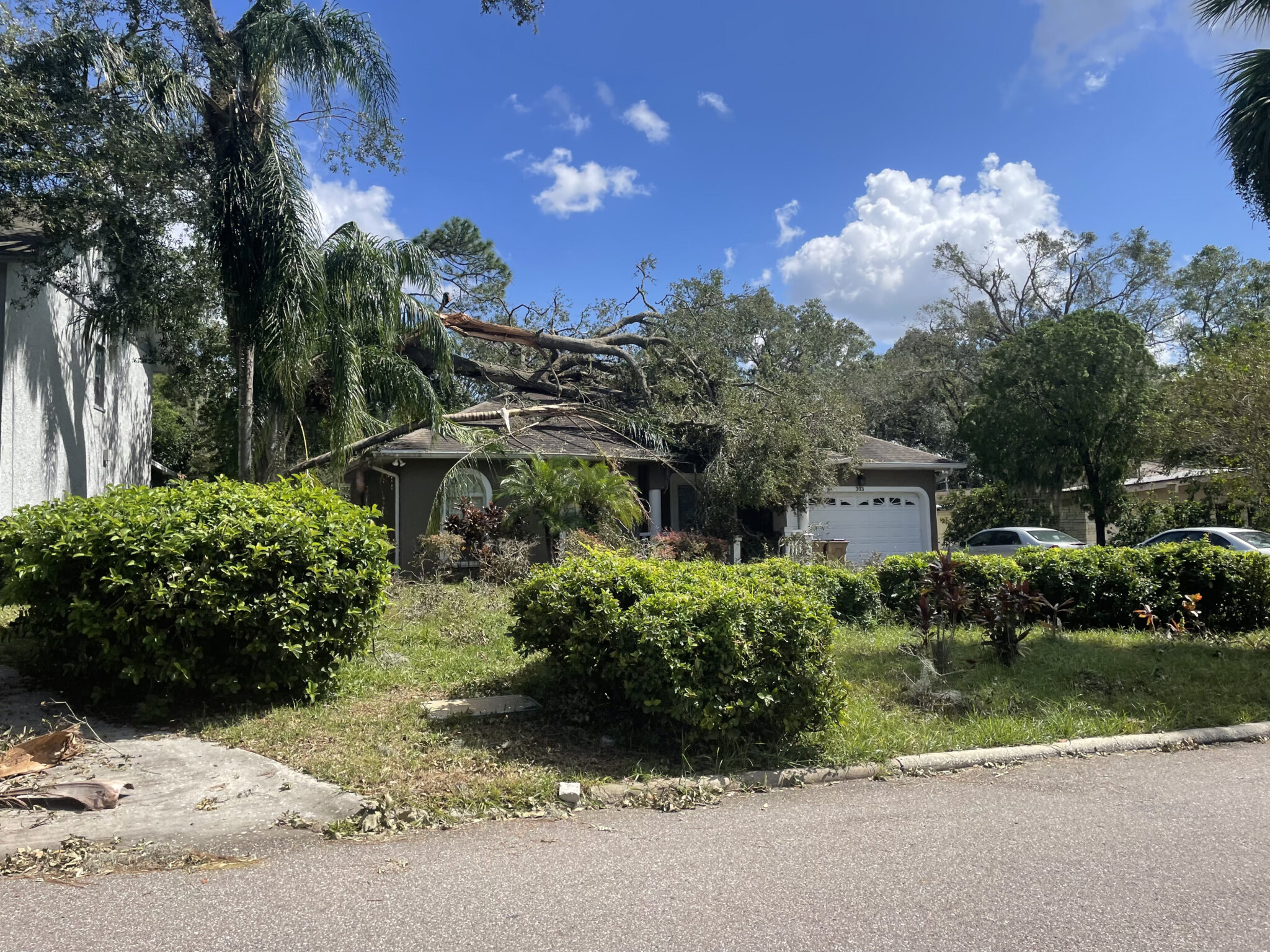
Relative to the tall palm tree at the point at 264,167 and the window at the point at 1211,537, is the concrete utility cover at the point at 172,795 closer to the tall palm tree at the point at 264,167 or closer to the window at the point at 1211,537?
the tall palm tree at the point at 264,167

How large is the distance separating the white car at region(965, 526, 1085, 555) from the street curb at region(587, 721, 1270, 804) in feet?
38.2

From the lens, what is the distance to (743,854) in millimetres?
4566

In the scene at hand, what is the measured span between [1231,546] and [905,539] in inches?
259

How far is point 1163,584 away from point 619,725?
870cm

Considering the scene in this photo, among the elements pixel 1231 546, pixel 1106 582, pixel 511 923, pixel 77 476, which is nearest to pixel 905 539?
pixel 1231 546

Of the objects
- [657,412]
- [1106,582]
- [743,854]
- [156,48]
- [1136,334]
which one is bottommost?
[743,854]

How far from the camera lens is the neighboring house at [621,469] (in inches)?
642

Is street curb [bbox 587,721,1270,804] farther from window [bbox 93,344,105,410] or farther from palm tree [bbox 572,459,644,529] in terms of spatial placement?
window [bbox 93,344,105,410]

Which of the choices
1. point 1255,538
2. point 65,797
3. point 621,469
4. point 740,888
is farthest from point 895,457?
point 65,797

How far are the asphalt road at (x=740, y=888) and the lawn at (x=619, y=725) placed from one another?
24.5 inches

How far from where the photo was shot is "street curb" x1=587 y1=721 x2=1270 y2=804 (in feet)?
18.1

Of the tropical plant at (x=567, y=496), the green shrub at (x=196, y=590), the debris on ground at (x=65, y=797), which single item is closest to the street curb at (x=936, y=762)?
the green shrub at (x=196, y=590)

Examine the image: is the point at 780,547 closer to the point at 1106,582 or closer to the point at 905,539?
the point at 905,539

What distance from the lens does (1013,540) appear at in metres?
19.6
